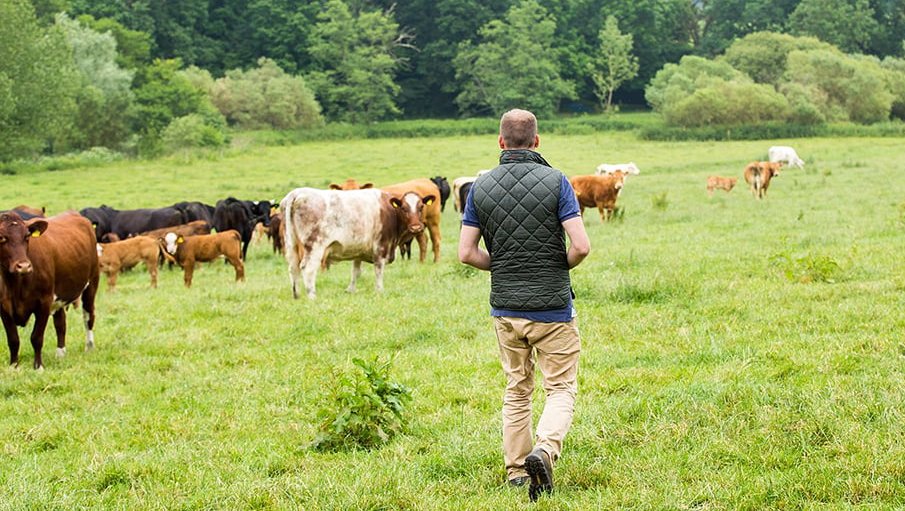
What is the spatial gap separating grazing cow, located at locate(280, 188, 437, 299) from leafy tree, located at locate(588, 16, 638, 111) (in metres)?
76.0

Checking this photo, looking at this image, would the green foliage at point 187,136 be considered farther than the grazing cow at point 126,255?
Yes

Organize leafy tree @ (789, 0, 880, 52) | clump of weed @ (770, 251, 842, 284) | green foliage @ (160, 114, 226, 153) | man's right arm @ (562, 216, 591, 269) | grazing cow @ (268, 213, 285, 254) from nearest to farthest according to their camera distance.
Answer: man's right arm @ (562, 216, 591, 269), clump of weed @ (770, 251, 842, 284), grazing cow @ (268, 213, 285, 254), green foliage @ (160, 114, 226, 153), leafy tree @ (789, 0, 880, 52)

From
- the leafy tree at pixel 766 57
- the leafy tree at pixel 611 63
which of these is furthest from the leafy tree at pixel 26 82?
the leafy tree at pixel 611 63

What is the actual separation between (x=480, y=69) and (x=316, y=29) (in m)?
15.9

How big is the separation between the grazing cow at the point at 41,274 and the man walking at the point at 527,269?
5.97m

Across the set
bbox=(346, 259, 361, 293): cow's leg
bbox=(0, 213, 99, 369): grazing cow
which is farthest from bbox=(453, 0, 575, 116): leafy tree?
bbox=(0, 213, 99, 369): grazing cow

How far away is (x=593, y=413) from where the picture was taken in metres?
6.39

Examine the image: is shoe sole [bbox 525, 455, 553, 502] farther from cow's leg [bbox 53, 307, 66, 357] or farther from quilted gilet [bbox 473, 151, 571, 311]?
cow's leg [bbox 53, 307, 66, 357]

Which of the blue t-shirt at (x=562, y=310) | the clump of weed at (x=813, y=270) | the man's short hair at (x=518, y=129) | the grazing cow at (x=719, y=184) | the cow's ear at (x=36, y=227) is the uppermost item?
the man's short hair at (x=518, y=129)

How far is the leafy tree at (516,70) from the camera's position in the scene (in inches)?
3177

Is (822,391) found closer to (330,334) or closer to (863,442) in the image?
(863,442)

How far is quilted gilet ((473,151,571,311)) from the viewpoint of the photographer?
16.7 feet

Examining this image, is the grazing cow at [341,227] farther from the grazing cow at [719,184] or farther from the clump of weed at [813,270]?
the grazing cow at [719,184]

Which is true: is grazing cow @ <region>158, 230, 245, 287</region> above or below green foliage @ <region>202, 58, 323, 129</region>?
below
